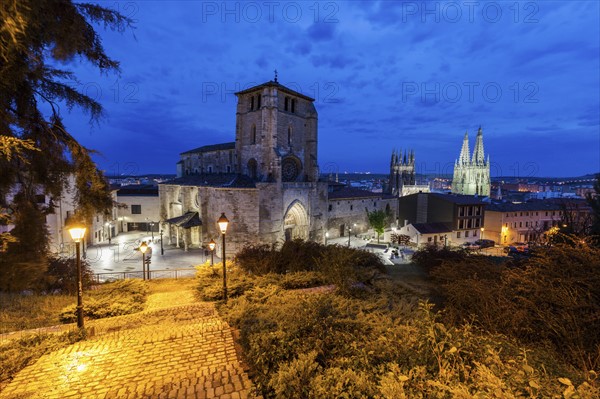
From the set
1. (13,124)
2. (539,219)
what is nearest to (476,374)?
(13,124)

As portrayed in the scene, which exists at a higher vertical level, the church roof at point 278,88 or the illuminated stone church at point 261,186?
the church roof at point 278,88

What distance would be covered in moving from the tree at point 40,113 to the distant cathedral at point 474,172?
9884 cm

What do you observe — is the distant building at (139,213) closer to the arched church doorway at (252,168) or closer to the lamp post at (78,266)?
the arched church doorway at (252,168)

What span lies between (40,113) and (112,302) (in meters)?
6.35

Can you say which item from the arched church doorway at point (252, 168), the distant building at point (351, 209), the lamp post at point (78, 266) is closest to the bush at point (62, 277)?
the lamp post at point (78, 266)

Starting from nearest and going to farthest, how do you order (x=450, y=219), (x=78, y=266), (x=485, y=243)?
(x=78, y=266) → (x=485, y=243) → (x=450, y=219)

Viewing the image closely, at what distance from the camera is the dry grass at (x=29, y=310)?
816cm

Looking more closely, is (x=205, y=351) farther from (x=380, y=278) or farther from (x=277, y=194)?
(x=277, y=194)

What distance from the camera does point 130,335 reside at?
7086 mm

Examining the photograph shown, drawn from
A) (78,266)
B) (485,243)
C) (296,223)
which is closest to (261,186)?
(296,223)

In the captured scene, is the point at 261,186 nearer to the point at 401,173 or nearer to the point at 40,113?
the point at 40,113

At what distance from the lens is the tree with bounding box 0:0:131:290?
6.15m

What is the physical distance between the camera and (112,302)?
32.3ft

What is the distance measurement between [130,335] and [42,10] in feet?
25.1
